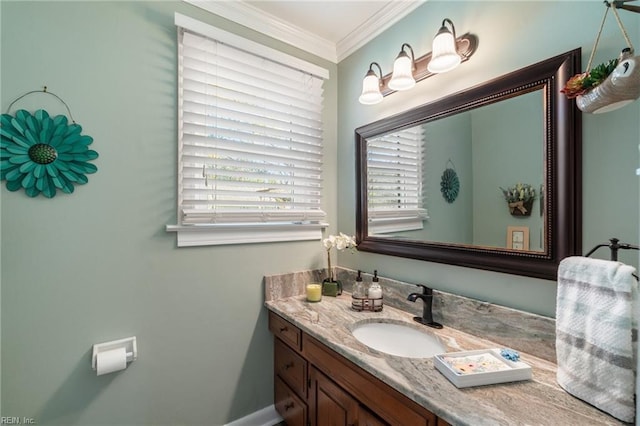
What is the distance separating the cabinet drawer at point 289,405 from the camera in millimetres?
1452

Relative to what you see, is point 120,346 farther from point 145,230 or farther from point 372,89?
point 372,89

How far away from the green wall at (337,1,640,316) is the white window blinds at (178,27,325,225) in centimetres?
46

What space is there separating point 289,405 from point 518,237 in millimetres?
1437

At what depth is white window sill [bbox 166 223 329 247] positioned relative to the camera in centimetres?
148

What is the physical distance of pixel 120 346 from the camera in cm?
131

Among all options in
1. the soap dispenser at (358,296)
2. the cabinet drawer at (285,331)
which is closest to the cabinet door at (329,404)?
the cabinet drawer at (285,331)

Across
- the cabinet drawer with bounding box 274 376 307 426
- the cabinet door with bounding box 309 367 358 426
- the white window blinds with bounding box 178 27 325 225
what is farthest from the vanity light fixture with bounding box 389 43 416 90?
the cabinet drawer with bounding box 274 376 307 426

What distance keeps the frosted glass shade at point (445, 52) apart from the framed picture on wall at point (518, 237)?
0.75 metres

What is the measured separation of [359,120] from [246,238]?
1046 millimetres

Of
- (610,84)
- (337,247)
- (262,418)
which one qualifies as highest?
(610,84)

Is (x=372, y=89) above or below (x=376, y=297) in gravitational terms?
Result: above

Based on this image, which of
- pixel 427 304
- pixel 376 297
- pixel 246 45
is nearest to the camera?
pixel 427 304

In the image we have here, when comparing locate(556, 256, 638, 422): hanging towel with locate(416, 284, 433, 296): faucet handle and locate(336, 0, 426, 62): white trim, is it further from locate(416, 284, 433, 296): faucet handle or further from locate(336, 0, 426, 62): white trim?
locate(336, 0, 426, 62): white trim

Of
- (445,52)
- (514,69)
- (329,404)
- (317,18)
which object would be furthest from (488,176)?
(317,18)
